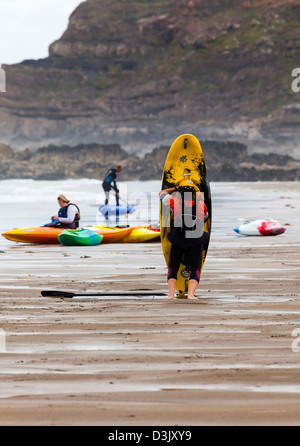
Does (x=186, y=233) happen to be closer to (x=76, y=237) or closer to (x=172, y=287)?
(x=172, y=287)

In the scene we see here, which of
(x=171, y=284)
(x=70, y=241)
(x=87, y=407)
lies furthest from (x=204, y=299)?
(x=70, y=241)

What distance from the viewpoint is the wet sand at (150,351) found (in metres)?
4.20

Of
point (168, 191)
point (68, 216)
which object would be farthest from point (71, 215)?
point (168, 191)

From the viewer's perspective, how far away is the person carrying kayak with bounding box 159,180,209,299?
332 inches

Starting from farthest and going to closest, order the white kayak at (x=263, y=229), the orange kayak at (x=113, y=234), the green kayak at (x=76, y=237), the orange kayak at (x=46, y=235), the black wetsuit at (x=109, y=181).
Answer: the black wetsuit at (x=109, y=181), the white kayak at (x=263, y=229), the orange kayak at (x=113, y=234), the orange kayak at (x=46, y=235), the green kayak at (x=76, y=237)

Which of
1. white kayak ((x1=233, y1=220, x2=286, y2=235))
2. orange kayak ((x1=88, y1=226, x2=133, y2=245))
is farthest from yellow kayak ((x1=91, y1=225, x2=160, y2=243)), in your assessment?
white kayak ((x1=233, y1=220, x2=286, y2=235))

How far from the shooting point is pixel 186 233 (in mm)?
8422

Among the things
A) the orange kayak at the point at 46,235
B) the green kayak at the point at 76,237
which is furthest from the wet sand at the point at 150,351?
the orange kayak at the point at 46,235

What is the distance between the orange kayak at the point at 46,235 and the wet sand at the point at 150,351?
4.61m

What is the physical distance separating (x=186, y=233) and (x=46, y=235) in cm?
728

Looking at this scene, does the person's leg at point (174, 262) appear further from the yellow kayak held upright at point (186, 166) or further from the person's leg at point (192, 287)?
the yellow kayak held upright at point (186, 166)

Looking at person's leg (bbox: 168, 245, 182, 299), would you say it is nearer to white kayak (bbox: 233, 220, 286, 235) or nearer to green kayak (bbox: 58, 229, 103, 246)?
green kayak (bbox: 58, 229, 103, 246)

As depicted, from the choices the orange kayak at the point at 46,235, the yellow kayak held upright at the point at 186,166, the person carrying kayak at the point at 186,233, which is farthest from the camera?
the orange kayak at the point at 46,235
